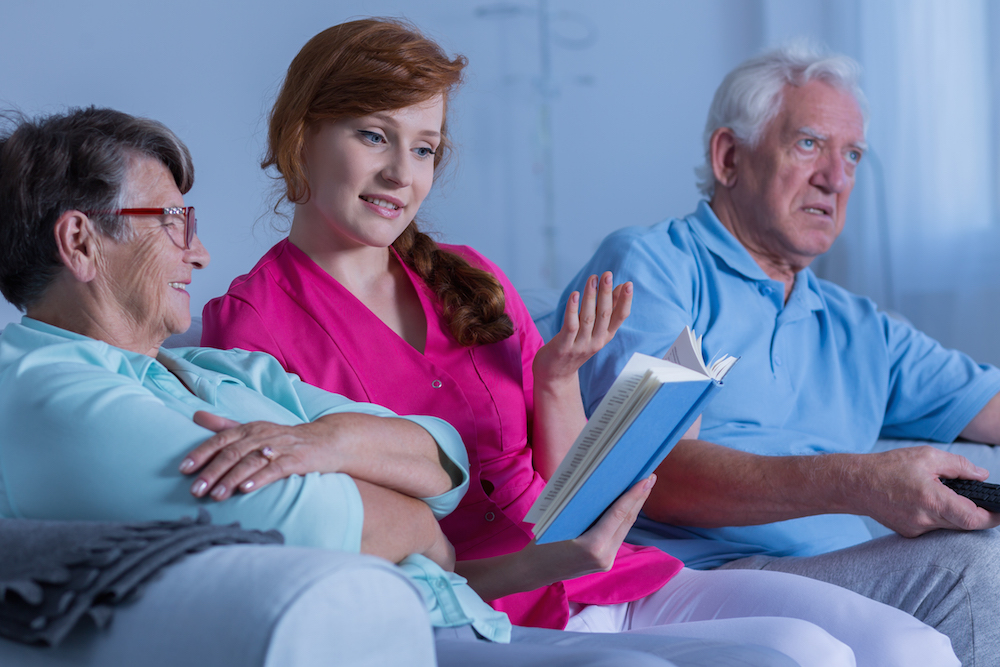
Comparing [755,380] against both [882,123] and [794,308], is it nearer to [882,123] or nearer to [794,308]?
[794,308]

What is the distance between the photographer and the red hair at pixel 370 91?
1.25 metres

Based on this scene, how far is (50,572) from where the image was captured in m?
0.69

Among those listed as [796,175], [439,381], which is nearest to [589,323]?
[439,381]

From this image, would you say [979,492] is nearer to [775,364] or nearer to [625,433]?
[775,364]

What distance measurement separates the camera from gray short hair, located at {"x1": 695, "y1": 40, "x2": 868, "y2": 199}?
183 centimetres

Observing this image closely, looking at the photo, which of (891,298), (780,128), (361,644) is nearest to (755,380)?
(780,128)

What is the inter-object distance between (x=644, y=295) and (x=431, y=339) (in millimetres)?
442

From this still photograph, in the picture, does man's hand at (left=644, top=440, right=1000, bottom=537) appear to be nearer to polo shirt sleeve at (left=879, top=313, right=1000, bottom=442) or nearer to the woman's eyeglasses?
polo shirt sleeve at (left=879, top=313, right=1000, bottom=442)

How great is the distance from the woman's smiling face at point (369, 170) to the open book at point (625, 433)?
498mm

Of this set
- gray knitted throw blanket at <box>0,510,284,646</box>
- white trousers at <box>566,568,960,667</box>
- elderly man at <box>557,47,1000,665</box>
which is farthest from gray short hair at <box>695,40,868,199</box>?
gray knitted throw blanket at <box>0,510,284,646</box>

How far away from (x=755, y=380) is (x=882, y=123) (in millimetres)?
1654

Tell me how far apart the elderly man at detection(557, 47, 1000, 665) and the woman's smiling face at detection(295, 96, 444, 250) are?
0.48m

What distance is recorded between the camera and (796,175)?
1815 mm

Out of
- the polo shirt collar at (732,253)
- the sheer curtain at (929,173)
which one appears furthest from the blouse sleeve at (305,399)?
the sheer curtain at (929,173)
